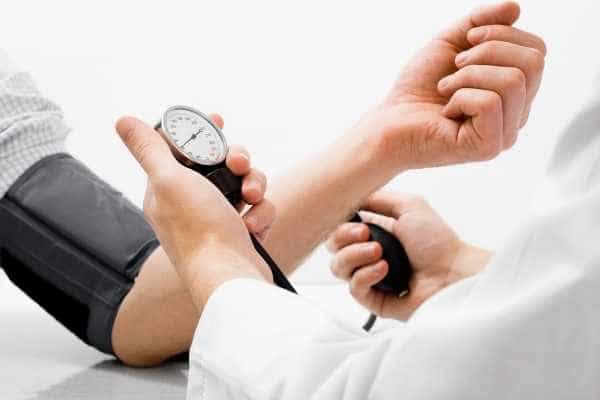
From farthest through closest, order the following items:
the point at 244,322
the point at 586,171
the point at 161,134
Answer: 1. the point at 161,134
2. the point at 244,322
3. the point at 586,171

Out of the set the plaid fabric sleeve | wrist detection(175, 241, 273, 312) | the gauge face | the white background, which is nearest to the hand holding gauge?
the gauge face

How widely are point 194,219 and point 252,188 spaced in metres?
0.17

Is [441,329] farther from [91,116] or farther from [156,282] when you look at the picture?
[91,116]

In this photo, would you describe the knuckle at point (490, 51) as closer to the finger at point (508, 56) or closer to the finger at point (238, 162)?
the finger at point (508, 56)

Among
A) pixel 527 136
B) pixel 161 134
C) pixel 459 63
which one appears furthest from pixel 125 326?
pixel 527 136

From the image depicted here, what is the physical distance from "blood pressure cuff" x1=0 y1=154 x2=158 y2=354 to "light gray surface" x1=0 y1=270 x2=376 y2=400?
0.05 metres

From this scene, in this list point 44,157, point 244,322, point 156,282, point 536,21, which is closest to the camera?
point 244,322

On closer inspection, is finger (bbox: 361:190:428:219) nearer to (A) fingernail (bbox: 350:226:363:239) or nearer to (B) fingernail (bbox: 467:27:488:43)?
(A) fingernail (bbox: 350:226:363:239)

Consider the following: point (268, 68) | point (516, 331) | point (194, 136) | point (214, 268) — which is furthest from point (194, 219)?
point (268, 68)

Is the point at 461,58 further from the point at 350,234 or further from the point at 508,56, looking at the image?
the point at 350,234

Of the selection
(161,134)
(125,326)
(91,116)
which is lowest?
(91,116)

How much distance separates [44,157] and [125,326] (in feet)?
0.91

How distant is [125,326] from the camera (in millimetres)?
1264

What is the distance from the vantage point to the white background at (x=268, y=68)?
2.94m
